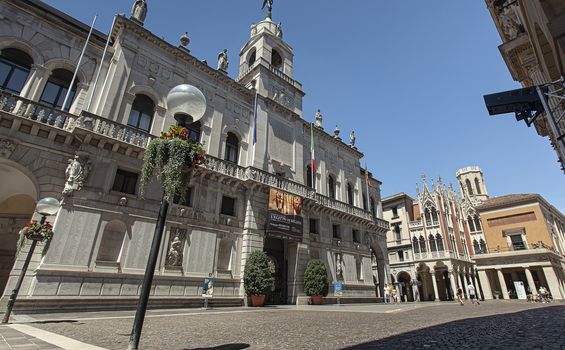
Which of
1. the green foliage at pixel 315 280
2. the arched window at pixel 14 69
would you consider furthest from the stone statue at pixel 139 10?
the green foliage at pixel 315 280

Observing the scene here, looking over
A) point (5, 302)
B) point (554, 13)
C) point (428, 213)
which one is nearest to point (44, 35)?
point (5, 302)

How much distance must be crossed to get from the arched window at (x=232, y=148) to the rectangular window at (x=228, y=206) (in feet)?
10.3

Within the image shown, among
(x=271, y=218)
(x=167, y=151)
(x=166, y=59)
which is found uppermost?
(x=166, y=59)

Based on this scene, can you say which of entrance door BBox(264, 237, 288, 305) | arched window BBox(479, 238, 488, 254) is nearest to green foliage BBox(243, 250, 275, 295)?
entrance door BBox(264, 237, 288, 305)

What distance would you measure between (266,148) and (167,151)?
657 inches

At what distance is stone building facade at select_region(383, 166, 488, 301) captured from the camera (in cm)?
3816

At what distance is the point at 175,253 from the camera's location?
14758 millimetres

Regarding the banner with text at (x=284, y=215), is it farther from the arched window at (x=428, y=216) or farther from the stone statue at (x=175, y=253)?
the arched window at (x=428, y=216)

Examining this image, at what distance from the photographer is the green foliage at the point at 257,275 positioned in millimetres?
16170

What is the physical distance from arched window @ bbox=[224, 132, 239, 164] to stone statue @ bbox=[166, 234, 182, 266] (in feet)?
23.4

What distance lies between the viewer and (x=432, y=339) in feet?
18.4

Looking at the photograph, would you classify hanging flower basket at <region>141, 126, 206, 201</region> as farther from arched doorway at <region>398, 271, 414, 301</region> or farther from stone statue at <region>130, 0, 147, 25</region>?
arched doorway at <region>398, 271, 414, 301</region>

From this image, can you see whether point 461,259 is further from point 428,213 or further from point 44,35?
point 44,35

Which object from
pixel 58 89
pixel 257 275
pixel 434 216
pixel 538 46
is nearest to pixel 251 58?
pixel 58 89
